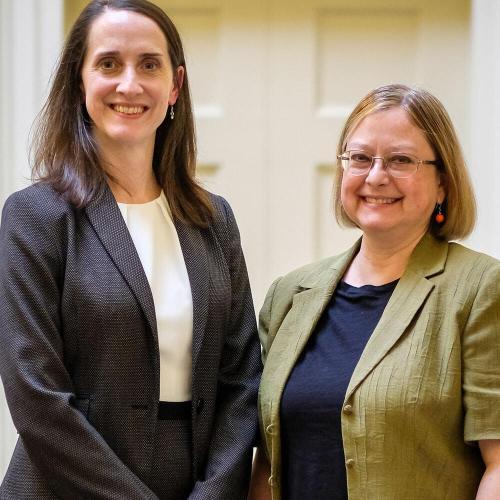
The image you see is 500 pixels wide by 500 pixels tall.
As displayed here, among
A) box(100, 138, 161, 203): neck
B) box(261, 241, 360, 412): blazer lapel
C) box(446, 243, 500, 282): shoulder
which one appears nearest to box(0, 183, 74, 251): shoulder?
box(100, 138, 161, 203): neck

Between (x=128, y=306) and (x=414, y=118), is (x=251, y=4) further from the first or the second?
(x=128, y=306)

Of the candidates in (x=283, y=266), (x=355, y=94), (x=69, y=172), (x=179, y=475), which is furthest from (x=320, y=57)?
(x=179, y=475)

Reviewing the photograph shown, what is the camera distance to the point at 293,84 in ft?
8.59

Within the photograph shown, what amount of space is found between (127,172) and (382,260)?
1.67 ft

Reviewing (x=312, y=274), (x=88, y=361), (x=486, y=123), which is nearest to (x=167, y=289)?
(x=88, y=361)

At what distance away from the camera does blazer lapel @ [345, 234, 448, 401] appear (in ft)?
5.78

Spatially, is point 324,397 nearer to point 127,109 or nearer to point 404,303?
point 404,303

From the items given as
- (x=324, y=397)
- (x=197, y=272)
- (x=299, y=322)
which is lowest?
(x=324, y=397)

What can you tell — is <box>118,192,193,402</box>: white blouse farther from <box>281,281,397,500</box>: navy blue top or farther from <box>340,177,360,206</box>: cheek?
<box>340,177,360,206</box>: cheek

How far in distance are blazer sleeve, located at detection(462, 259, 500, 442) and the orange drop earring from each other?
0.18m

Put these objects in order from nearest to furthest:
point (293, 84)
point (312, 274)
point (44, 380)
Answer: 1. point (44, 380)
2. point (312, 274)
3. point (293, 84)

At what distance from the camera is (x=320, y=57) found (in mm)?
2625

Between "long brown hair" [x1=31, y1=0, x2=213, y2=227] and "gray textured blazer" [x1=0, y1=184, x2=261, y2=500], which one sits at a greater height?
"long brown hair" [x1=31, y1=0, x2=213, y2=227]

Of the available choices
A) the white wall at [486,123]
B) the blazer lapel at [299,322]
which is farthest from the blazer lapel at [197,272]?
the white wall at [486,123]
